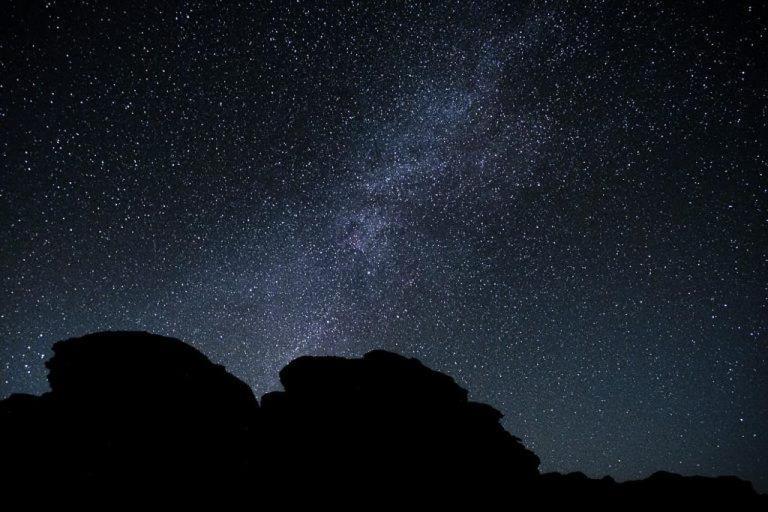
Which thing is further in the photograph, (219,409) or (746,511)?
(746,511)

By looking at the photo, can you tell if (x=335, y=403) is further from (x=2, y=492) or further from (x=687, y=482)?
(x=687, y=482)

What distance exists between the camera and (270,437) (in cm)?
1011

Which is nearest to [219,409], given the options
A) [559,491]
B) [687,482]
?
[559,491]

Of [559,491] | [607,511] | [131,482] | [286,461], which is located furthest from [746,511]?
[131,482]

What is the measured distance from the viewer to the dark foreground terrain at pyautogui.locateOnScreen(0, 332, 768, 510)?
7.65m

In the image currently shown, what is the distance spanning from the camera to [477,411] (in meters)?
12.4

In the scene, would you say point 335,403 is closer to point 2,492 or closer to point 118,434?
point 118,434

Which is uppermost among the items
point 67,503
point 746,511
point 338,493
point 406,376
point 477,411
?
point 406,376

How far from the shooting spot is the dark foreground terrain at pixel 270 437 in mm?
7648

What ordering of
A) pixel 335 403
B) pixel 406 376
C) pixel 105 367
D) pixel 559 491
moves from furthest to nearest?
1. pixel 559 491
2. pixel 406 376
3. pixel 335 403
4. pixel 105 367

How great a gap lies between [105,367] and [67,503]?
285 centimetres

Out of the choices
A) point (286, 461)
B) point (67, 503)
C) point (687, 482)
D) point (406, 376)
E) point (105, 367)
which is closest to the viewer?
point (67, 503)

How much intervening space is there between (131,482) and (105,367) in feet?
→ 9.48

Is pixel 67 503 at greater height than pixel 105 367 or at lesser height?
lesser
